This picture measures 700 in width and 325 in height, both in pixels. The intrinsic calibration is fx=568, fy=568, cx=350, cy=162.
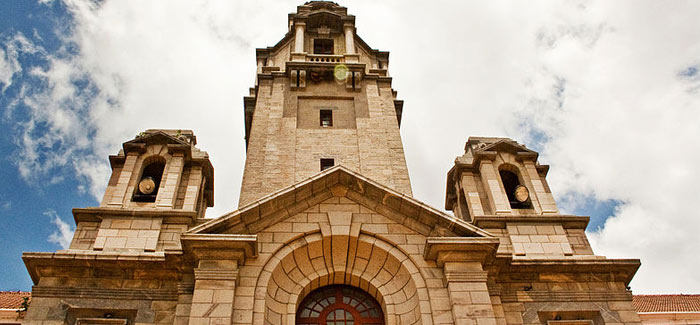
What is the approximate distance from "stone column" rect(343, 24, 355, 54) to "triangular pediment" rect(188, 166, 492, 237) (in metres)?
15.0

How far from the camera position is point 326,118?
83.1 ft

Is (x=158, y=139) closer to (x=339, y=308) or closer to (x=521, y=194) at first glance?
(x=339, y=308)

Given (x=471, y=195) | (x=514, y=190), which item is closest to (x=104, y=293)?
(x=471, y=195)

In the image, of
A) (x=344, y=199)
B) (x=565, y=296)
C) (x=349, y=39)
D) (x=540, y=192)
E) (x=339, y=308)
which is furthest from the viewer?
(x=349, y=39)

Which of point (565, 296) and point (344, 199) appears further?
point (344, 199)

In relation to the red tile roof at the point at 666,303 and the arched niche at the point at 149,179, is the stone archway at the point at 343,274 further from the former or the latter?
the red tile roof at the point at 666,303

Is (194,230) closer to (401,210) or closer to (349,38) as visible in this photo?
(401,210)

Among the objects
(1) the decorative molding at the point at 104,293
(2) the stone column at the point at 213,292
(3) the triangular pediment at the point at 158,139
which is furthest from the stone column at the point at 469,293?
(3) the triangular pediment at the point at 158,139

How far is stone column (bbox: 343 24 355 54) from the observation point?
98.0ft

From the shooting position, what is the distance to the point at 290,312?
14.1 metres

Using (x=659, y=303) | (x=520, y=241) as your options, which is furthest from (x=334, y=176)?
(x=659, y=303)

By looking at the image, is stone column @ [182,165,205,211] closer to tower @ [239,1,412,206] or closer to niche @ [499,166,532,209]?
tower @ [239,1,412,206]

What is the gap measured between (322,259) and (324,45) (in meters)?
19.2

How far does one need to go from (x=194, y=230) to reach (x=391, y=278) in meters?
5.22
